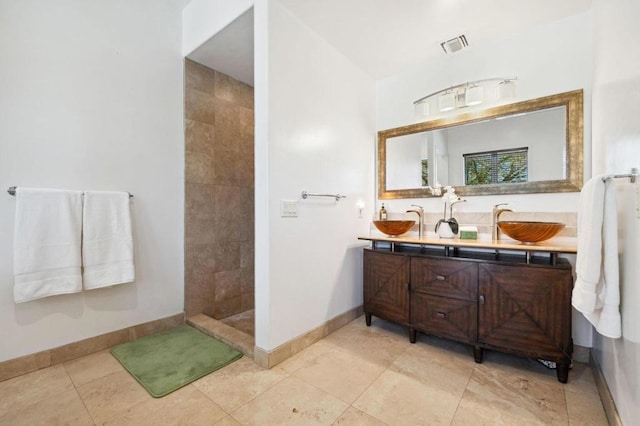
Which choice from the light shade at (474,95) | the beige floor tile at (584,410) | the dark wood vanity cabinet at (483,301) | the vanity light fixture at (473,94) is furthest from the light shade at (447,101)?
the beige floor tile at (584,410)

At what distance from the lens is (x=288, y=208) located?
1.98 m

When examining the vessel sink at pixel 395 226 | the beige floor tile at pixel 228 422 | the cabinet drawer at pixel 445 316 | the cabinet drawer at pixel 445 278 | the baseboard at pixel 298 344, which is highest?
the vessel sink at pixel 395 226

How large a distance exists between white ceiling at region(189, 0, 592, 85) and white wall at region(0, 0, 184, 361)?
52cm

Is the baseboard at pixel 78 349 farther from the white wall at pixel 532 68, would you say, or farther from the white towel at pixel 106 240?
the white wall at pixel 532 68

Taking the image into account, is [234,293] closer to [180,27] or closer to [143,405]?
[143,405]

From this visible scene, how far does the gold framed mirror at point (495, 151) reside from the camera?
2.02m

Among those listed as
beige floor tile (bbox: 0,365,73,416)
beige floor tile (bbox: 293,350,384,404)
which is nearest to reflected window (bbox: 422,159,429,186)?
beige floor tile (bbox: 293,350,384,404)

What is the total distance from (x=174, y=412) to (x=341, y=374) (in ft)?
3.19

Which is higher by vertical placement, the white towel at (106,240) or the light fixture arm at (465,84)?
the light fixture arm at (465,84)

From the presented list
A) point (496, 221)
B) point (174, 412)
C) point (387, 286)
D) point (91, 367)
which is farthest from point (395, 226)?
point (91, 367)

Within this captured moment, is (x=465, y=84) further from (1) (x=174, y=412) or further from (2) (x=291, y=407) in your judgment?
(1) (x=174, y=412)

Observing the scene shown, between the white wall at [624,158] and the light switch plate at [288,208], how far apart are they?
1735 millimetres

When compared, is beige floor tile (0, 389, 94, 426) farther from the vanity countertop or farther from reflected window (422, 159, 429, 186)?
reflected window (422, 159, 429, 186)

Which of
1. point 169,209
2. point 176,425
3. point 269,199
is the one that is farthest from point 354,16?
point 176,425
